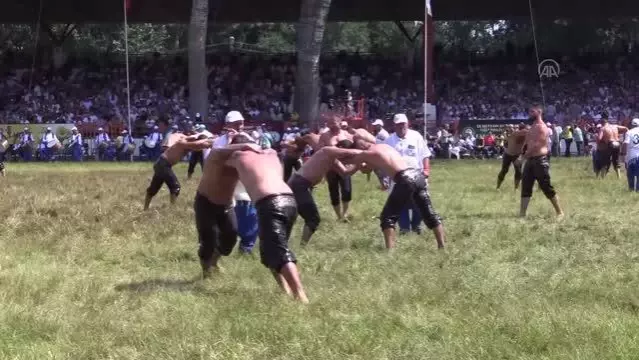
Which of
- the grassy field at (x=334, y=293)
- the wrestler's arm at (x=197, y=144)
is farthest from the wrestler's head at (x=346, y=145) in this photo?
the wrestler's arm at (x=197, y=144)

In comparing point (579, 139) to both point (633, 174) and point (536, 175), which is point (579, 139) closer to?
point (633, 174)

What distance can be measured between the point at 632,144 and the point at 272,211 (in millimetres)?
12005

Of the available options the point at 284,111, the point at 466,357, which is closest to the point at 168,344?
the point at 466,357

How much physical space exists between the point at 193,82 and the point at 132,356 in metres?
32.3

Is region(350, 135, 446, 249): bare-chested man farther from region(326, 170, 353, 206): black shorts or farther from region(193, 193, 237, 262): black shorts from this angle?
region(326, 170, 353, 206): black shorts

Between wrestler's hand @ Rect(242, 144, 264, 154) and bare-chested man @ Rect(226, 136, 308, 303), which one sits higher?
wrestler's hand @ Rect(242, 144, 264, 154)

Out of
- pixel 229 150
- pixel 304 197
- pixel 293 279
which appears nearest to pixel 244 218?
pixel 304 197

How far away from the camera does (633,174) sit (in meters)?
17.7

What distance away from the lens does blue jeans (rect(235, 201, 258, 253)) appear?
9.74 m

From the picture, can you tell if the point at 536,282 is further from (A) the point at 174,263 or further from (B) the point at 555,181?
(B) the point at 555,181

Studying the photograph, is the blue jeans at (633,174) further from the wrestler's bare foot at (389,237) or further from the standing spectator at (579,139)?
the standing spectator at (579,139)

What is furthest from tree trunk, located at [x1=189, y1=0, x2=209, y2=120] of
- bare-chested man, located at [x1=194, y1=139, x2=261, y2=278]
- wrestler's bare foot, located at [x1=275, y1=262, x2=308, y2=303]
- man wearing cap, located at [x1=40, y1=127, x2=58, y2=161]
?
wrestler's bare foot, located at [x1=275, y1=262, x2=308, y2=303]

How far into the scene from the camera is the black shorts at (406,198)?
9.87 m

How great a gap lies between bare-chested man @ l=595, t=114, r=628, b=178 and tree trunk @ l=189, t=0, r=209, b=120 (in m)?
18.7
